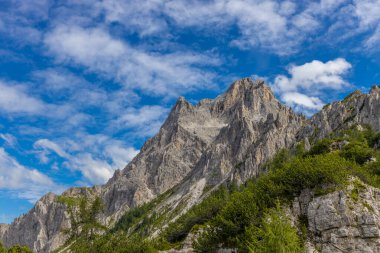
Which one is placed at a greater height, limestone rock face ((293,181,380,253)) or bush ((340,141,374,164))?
bush ((340,141,374,164))

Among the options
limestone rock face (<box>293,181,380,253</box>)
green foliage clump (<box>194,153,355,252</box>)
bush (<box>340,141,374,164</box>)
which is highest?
bush (<box>340,141,374,164</box>)

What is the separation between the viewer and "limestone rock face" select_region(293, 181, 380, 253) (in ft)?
170

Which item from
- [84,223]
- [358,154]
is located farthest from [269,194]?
[84,223]

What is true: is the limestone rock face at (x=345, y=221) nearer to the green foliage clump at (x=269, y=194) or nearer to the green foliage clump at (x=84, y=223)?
the green foliage clump at (x=269, y=194)

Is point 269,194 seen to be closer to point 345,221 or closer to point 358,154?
point 345,221

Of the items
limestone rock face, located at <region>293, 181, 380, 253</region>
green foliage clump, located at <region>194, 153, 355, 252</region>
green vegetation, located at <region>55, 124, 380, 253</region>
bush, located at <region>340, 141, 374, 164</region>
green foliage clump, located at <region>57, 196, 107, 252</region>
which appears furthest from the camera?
bush, located at <region>340, 141, 374, 164</region>

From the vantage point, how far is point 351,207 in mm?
54750

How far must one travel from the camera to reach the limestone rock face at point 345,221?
51759 millimetres

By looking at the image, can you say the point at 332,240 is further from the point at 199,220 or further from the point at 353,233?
the point at 199,220

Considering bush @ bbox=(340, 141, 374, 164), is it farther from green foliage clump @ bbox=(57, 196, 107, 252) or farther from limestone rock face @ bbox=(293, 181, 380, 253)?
green foliage clump @ bbox=(57, 196, 107, 252)

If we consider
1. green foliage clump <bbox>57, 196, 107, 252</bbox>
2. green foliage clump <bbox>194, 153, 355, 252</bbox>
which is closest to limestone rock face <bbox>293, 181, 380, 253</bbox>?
green foliage clump <bbox>194, 153, 355, 252</bbox>

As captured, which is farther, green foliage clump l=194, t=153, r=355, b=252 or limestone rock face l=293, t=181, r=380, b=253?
green foliage clump l=194, t=153, r=355, b=252

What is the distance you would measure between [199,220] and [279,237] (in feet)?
212

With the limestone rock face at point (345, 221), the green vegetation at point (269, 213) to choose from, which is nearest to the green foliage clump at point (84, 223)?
the green vegetation at point (269, 213)
